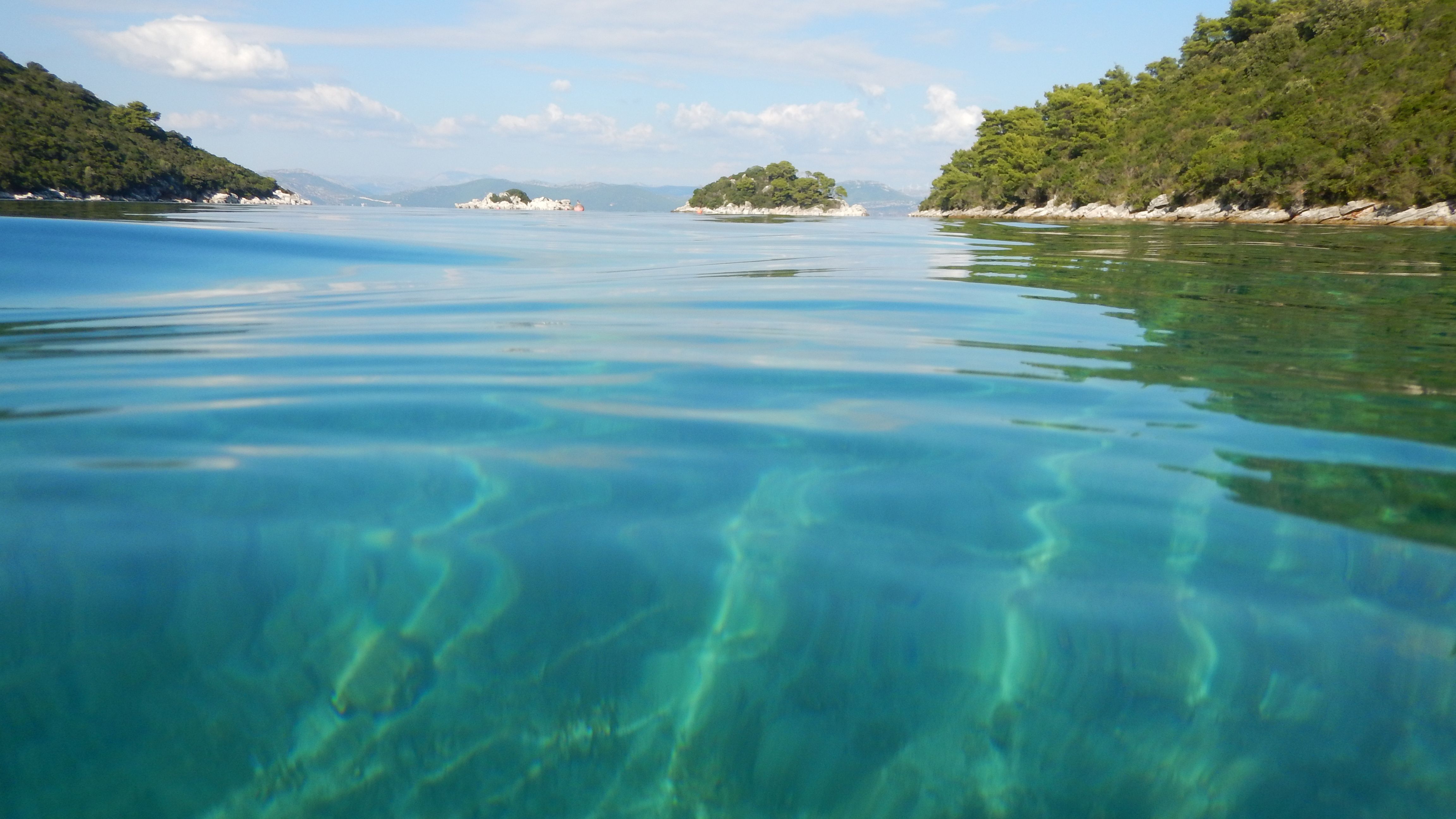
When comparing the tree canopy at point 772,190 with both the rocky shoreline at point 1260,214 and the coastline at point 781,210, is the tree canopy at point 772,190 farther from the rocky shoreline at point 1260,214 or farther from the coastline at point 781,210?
the rocky shoreline at point 1260,214

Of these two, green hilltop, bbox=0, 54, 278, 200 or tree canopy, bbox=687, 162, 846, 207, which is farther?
tree canopy, bbox=687, 162, 846, 207

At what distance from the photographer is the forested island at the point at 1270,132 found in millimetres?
36312

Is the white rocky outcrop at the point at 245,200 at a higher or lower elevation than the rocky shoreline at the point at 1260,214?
higher

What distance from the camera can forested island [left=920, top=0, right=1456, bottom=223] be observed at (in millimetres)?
36312

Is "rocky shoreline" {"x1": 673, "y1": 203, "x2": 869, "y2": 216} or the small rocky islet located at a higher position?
the small rocky islet

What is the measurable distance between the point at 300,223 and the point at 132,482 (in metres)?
19.5

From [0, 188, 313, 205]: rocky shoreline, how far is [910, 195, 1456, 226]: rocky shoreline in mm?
55521

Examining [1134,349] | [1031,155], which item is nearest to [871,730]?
[1134,349]

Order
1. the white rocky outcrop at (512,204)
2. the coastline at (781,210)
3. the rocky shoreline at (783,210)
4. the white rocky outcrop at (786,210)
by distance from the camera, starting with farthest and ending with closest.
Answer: the white rocky outcrop at (512,204) < the white rocky outcrop at (786,210) < the rocky shoreline at (783,210) < the coastline at (781,210)

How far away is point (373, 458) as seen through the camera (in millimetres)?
2117

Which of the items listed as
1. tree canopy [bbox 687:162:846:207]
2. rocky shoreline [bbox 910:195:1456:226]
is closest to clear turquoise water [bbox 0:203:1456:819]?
rocky shoreline [bbox 910:195:1456:226]

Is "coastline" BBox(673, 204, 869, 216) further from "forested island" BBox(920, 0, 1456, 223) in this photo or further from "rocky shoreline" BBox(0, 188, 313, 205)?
"rocky shoreline" BBox(0, 188, 313, 205)

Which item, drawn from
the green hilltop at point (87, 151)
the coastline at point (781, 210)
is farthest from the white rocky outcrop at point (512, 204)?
the green hilltop at point (87, 151)

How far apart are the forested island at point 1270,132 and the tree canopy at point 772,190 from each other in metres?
60.5
